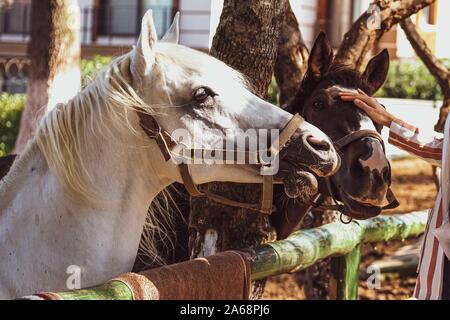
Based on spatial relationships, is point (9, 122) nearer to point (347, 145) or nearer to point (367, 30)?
point (367, 30)

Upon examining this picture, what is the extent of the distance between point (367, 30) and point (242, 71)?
1.77m

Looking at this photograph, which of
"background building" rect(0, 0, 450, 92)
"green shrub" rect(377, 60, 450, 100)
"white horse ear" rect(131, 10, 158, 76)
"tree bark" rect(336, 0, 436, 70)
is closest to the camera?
"white horse ear" rect(131, 10, 158, 76)

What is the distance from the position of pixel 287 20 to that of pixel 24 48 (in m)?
15.3

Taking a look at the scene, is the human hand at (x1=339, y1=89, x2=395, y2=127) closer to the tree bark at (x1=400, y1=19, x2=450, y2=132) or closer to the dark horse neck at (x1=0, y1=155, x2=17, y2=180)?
the dark horse neck at (x1=0, y1=155, x2=17, y2=180)

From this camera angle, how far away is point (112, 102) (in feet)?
9.43

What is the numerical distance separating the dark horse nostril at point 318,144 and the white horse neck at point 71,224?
0.57m

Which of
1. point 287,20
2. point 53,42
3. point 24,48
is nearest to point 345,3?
point 24,48

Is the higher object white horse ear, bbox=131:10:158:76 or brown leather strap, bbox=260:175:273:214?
white horse ear, bbox=131:10:158:76

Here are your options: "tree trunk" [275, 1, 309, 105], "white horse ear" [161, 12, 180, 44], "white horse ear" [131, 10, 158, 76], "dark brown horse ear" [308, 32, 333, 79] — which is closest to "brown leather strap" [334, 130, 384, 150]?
"dark brown horse ear" [308, 32, 333, 79]

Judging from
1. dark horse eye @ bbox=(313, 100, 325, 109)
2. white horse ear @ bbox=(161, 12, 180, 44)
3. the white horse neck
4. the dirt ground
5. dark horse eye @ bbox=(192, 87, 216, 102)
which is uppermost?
white horse ear @ bbox=(161, 12, 180, 44)

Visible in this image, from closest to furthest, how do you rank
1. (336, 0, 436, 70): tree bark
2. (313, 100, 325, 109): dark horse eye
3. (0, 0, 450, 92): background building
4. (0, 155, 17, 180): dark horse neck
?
(0, 155, 17, 180): dark horse neck < (313, 100, 325, 109): dark horse eye < (336, 0, 436, 70): tree bark < (0, 0, 450, 92): background building

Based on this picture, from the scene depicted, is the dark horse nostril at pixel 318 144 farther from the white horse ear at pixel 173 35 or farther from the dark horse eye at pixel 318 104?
the dark horse eye at pixel 318 104

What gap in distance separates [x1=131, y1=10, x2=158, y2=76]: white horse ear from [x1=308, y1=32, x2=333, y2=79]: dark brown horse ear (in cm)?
145

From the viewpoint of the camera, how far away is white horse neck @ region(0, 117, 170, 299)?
112 inches
